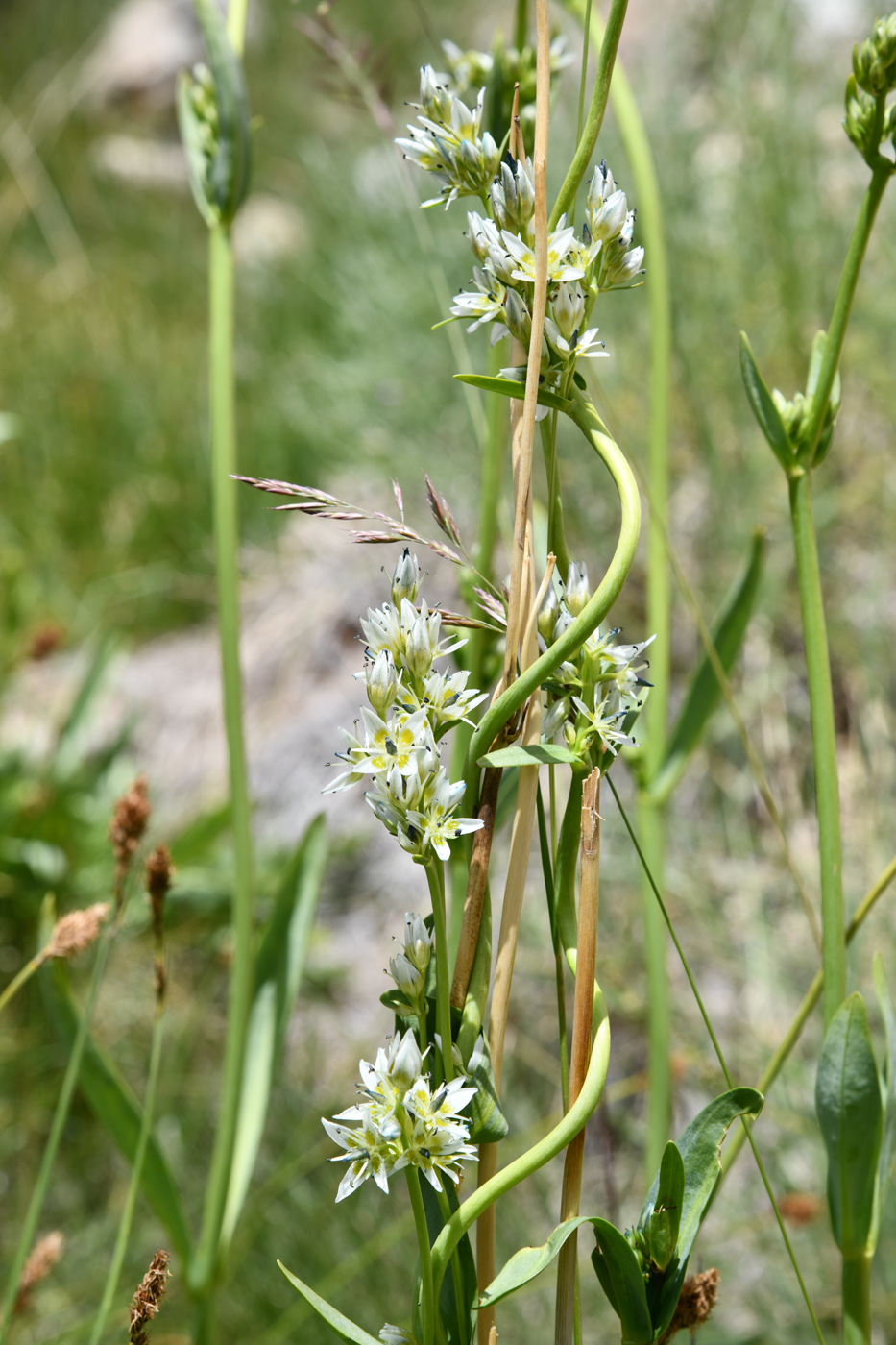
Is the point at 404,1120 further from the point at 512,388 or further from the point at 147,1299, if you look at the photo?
the point at 512,388

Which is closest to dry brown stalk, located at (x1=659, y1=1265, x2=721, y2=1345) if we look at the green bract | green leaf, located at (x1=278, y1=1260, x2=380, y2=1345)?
green leaf, located at (x1=278, y1=1260, x2=380, y2=1345)

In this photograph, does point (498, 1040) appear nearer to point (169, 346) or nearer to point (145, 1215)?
point (145, 1215)

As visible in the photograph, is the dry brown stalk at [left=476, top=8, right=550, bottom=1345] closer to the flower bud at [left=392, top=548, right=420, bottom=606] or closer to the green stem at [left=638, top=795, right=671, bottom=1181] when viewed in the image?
the flower bud at [left=392, top=548, right=420, bottom=606]

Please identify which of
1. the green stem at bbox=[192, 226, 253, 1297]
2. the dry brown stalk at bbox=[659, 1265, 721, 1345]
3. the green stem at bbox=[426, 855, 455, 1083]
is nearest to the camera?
the green stem at bbox=[426, 855, 455, 1083]

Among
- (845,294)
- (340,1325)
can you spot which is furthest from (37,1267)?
(845,294)

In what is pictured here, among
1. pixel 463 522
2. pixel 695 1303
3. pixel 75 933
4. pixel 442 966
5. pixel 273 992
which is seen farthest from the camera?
pixel 463 522
